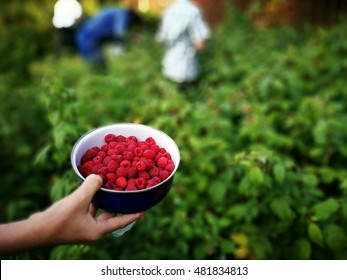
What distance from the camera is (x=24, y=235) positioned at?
1095mm

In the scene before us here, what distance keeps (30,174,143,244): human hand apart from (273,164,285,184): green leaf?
3.18 ft

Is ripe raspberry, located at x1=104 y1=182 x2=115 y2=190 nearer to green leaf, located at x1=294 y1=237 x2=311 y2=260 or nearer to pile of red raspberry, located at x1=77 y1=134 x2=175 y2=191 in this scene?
pile of red raspberry, located at x1=77 y1=134 x2=175 y2=191

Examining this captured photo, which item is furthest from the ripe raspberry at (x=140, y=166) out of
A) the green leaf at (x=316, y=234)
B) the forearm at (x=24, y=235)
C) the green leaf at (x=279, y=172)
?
the green leaf at (x=316, y=234)

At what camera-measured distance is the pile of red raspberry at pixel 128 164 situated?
1217mm

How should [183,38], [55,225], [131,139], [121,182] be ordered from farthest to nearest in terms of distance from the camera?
[183,38]
[131,139]
[121,182]
[55,225]

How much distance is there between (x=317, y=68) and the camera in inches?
137

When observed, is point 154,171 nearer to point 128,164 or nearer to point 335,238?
point 128,164

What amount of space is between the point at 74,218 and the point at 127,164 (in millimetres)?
258

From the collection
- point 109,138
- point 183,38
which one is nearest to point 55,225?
point 109,138

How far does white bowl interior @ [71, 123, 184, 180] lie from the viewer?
1332 mm

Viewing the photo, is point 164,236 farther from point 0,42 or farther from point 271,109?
point 0,42

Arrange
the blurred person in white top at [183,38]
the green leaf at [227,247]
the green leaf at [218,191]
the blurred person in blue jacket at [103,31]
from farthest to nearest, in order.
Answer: the blurred person in blue jacket at [103,31], the blurred person in white top at [183,38], the green leaf at [218,191], the green leaf at [227,247]

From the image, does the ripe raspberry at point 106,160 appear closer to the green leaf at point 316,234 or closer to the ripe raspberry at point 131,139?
the ripe raspberry at point 131,139
